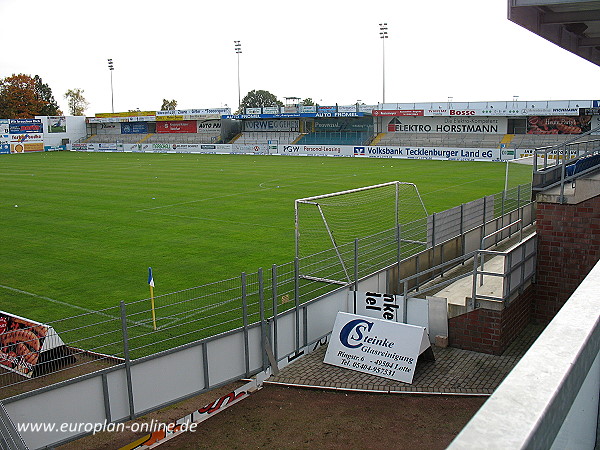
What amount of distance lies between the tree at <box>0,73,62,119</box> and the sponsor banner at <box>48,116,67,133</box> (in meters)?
26.5

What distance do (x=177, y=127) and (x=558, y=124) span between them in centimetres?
5190

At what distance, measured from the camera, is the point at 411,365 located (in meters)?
10.5

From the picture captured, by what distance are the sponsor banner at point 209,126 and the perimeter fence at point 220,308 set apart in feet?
226

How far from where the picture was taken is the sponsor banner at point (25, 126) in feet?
273

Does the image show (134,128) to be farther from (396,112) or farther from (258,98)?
(258,98)

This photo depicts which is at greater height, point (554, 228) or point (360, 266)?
point (554, 228)

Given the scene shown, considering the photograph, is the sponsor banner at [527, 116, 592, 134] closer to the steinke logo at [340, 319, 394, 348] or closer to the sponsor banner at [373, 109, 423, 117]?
the sponsor banner at [373, 109, 423, 117]

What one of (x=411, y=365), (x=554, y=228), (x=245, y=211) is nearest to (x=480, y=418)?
(x=411, y=365)

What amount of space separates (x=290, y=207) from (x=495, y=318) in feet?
56.9

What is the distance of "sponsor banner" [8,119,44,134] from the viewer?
8319 cm

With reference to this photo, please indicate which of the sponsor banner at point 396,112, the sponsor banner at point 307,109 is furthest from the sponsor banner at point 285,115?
the sponsor banner at point 396,112

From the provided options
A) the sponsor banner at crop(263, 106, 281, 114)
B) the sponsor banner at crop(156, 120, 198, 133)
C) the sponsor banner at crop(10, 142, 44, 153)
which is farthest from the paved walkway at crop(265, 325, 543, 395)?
the sponsor banner at crop(10, 142, 44, 153)

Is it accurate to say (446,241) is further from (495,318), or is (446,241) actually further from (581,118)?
(581,118)

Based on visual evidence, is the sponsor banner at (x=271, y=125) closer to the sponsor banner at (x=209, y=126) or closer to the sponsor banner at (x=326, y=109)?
the sponsor banner at (x=209, y=126)
